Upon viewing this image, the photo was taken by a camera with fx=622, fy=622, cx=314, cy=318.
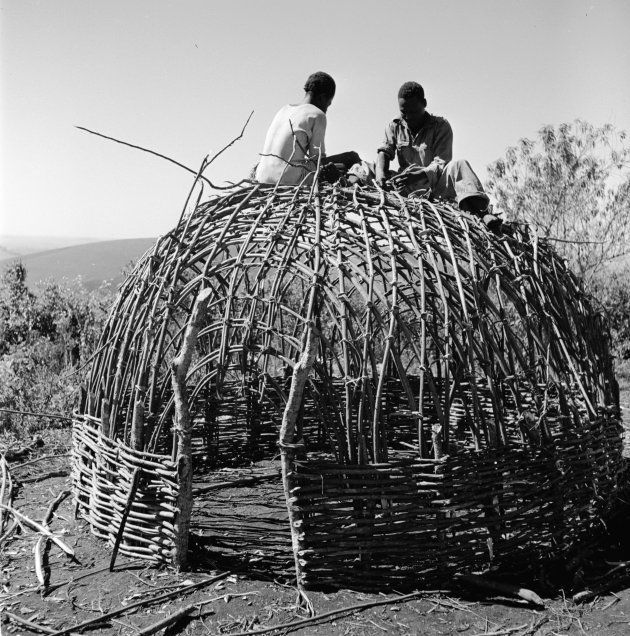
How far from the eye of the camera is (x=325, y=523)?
10.6 ft

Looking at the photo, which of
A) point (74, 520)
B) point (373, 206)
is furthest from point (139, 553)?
point (373, 206)

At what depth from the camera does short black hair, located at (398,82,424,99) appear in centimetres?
542

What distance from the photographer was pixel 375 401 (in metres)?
3.26

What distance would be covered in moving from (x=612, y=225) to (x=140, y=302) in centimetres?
1253

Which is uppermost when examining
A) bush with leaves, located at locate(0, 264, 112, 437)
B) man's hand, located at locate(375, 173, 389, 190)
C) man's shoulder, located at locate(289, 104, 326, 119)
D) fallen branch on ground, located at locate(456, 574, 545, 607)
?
man's shoulder, located at locate(289, 104, 326, 119)

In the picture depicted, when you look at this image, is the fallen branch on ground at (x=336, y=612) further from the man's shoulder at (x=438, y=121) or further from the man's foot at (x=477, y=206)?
the man's shoulder at (x=438, y=121)

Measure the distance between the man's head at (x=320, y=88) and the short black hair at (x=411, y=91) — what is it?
0.89m

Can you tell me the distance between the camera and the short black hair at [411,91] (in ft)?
17.8

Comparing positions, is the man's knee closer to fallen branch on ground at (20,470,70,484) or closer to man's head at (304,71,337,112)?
man's head at (304,71,337,112)

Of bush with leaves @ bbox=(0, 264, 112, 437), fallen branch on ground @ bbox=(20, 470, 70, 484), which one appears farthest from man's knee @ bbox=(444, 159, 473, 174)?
fallen branch on ground @ bbox=(20, 470, 70, 484)

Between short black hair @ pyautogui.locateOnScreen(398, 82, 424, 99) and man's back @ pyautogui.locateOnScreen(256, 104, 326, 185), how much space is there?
3.84ft

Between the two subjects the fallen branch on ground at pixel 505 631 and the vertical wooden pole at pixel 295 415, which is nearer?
the fallen branch on ground at pixel 505 631

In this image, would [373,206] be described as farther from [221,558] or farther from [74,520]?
[74,520]

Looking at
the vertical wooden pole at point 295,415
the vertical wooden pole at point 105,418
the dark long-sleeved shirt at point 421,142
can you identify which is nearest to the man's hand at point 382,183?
the dark long-sleeved shirt at point 421,142
